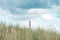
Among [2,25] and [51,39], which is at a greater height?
[2,25]

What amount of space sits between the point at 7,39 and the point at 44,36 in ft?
4.45

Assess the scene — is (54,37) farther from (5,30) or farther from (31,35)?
(5,30)

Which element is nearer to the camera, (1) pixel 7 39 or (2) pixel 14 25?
(1) pixel 7 39

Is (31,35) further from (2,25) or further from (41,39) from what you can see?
(2,25)

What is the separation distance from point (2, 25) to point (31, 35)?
Answer: 1362 mm

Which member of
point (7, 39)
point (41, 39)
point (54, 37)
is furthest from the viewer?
point (54, 37)

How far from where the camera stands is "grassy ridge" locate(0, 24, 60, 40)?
683 cm

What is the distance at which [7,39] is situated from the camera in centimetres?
669


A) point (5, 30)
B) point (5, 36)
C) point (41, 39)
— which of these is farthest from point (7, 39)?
point (41, 39)

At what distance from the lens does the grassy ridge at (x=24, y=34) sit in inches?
269

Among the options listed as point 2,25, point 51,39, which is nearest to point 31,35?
point 51,39

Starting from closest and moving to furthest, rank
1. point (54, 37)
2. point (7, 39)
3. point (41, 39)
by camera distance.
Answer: point (7, 39), point (41, 39), point (54, 37)

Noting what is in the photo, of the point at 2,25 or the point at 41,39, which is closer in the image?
the point at 41,39

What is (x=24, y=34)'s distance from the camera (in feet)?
23.3
